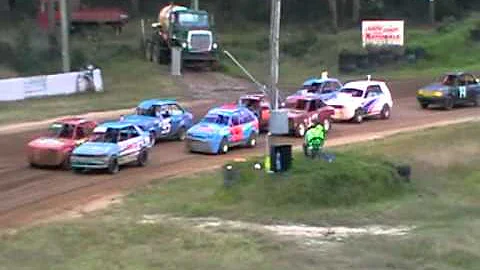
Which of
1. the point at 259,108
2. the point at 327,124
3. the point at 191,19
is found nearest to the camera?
the point at 259,108

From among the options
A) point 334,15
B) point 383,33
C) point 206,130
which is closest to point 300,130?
point 206,130

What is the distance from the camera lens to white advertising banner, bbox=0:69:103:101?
49469 millimetres

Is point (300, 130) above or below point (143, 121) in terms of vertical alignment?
below

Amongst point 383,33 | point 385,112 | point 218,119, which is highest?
point 383,33

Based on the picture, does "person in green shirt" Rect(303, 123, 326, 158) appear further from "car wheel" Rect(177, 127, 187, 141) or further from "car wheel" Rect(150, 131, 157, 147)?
"car wheel" Rect(177, 127, 187, 141)

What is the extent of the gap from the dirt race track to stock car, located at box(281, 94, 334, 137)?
542 millimetres

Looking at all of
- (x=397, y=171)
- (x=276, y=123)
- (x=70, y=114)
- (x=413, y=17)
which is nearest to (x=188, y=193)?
(x=276, y=123)

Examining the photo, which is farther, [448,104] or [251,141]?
[448,104]

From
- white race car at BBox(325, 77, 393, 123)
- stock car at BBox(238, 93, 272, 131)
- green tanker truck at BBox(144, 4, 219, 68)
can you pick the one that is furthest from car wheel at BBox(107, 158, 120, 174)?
green tanker truck at BBox(144, 4, 219, 68)

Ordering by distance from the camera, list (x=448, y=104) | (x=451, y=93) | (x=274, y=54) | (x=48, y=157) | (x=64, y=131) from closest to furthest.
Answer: (x=274, y=54)
(x=48, y=157)
(x=64, y=131)
(x=451, y=93)
(x=448, y=104)

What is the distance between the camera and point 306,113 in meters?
39.0

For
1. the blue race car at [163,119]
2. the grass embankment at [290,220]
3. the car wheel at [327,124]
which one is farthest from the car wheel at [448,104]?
the blue race car at [163,119]

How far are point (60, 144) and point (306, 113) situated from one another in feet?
36.5

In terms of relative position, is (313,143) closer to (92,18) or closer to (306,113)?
(306,113)
